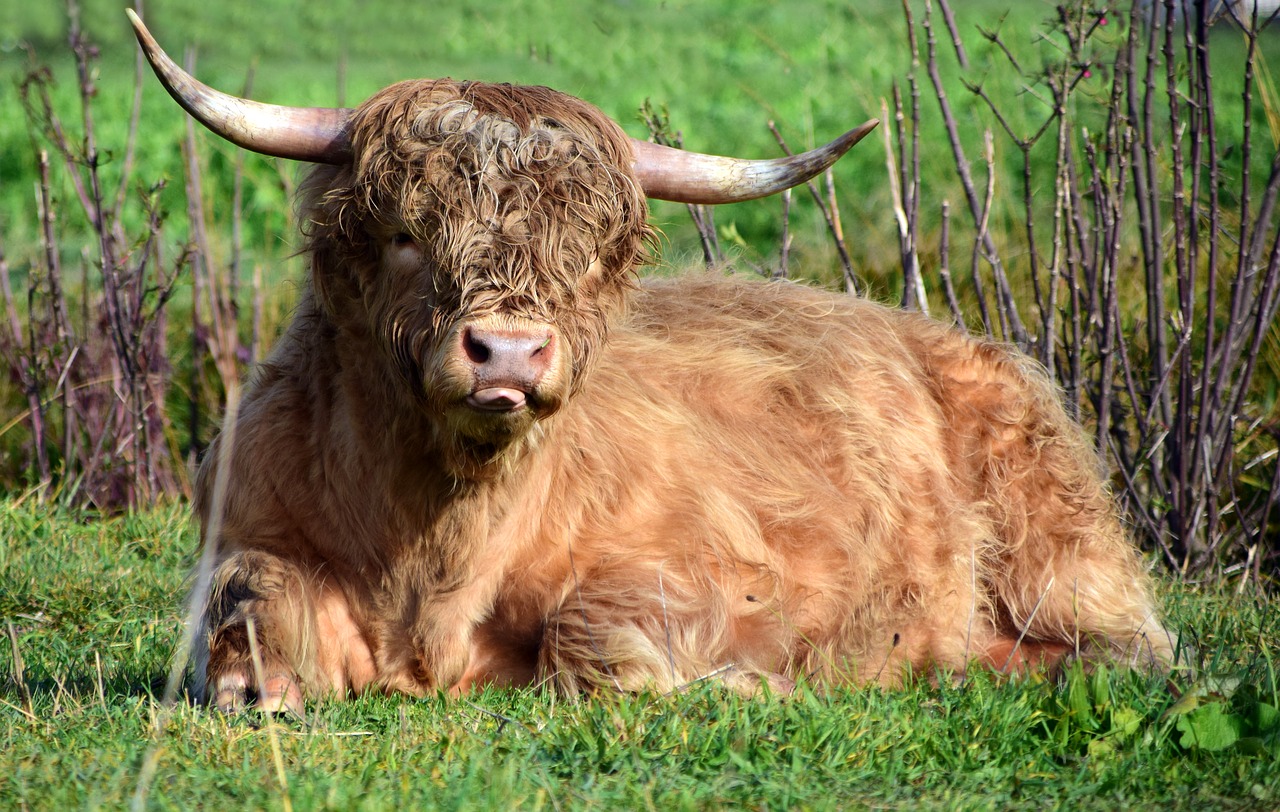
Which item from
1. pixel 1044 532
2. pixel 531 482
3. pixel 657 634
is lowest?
pixel 1044 532

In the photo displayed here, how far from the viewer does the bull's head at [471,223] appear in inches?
114

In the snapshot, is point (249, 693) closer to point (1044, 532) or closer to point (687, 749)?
point (687, 749)

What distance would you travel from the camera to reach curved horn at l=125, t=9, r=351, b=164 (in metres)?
3.05

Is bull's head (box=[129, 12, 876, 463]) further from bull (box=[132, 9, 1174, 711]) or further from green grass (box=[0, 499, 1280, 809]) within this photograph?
green grass (box=[0, 499, 1280, 809])

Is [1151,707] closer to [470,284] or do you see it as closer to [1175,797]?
[1175,797]

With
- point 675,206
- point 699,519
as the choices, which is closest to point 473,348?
point 699,519

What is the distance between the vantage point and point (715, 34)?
1289 centimetres

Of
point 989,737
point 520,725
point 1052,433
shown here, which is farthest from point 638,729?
point 1052,433

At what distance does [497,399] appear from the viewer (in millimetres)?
2842

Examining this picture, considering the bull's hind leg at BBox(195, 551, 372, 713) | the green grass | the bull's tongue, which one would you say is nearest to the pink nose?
the bull's tongue

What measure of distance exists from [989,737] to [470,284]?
1.37m

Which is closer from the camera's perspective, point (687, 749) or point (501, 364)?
point (687, 749)

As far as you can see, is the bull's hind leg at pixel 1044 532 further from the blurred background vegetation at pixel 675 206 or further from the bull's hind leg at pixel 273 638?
the bull's hind leg at pixel 273 638

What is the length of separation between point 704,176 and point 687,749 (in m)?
1.48
